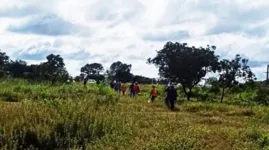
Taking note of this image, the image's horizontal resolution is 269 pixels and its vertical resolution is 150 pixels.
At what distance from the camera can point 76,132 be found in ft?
34.7

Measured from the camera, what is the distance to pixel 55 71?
1604 inches

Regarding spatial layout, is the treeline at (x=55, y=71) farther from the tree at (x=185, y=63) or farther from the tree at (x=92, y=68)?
the tree at (x=185, y=63)

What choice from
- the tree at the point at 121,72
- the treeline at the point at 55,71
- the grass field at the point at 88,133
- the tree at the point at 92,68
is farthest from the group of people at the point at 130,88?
the tree at the point at 92,68

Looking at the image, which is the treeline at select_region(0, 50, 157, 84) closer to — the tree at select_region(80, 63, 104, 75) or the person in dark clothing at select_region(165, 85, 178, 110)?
the tree at select_region(80, 63, 104, 75)

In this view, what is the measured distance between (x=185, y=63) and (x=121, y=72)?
51918 mm

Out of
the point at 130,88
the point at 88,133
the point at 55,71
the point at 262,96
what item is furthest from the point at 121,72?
the point at 88,133

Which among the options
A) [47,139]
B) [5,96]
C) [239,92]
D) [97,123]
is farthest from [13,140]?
[239,92]

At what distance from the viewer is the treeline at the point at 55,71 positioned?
129 ft

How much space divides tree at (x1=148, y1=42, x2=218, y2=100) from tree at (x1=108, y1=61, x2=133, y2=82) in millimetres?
42907

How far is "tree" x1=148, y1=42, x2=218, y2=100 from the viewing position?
38.4m

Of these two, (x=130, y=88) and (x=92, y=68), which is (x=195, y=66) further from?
(x=92, y=68)

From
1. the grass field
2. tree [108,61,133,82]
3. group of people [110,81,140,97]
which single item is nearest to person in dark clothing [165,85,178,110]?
group of people [110,81,140,97]

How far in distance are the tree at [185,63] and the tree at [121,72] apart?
1689 inches

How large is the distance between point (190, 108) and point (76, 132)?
44.6 feet
